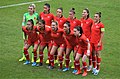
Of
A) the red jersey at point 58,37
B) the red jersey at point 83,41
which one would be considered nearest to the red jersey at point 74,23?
the red jersey at point 58,37

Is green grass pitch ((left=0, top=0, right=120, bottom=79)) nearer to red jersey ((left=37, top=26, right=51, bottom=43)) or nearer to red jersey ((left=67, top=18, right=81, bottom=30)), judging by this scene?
red jersey ((left=37, top=26, right=51, bottom=43))

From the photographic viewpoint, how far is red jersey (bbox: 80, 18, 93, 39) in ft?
43.4

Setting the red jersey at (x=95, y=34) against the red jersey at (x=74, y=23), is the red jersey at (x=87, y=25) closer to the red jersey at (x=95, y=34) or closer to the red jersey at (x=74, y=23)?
the red jersey at (x=74, y=23)

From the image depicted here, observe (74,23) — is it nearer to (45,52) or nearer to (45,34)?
(45,34)

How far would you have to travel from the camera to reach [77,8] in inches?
945

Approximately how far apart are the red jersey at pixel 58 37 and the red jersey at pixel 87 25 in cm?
91

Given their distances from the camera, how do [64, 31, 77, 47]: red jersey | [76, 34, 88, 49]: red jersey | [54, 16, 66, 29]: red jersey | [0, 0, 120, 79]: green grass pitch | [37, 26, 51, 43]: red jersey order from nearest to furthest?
[76, 34, 88, 49]: red jersey
[64, 31, 77, 47]: red jersey
[0, 0, 120, 79]: green grass pitch
[37, 26, 51, 43]: red jersey
[54, 16, 66, 29]: red jersey

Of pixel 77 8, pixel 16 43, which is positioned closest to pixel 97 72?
pixel 16 43

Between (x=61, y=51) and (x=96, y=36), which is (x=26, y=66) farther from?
(x=96, y=36)

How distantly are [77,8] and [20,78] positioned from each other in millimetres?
12428

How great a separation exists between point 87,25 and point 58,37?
1.17 metres

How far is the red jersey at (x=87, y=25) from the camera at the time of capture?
13219 millimetres

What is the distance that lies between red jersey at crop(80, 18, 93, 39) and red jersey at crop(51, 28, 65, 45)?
0.91 metres

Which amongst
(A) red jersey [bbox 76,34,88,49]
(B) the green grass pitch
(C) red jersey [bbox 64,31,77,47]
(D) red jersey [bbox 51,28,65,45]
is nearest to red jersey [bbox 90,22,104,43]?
(A) red jersey [bbox 76,34,88,49]
